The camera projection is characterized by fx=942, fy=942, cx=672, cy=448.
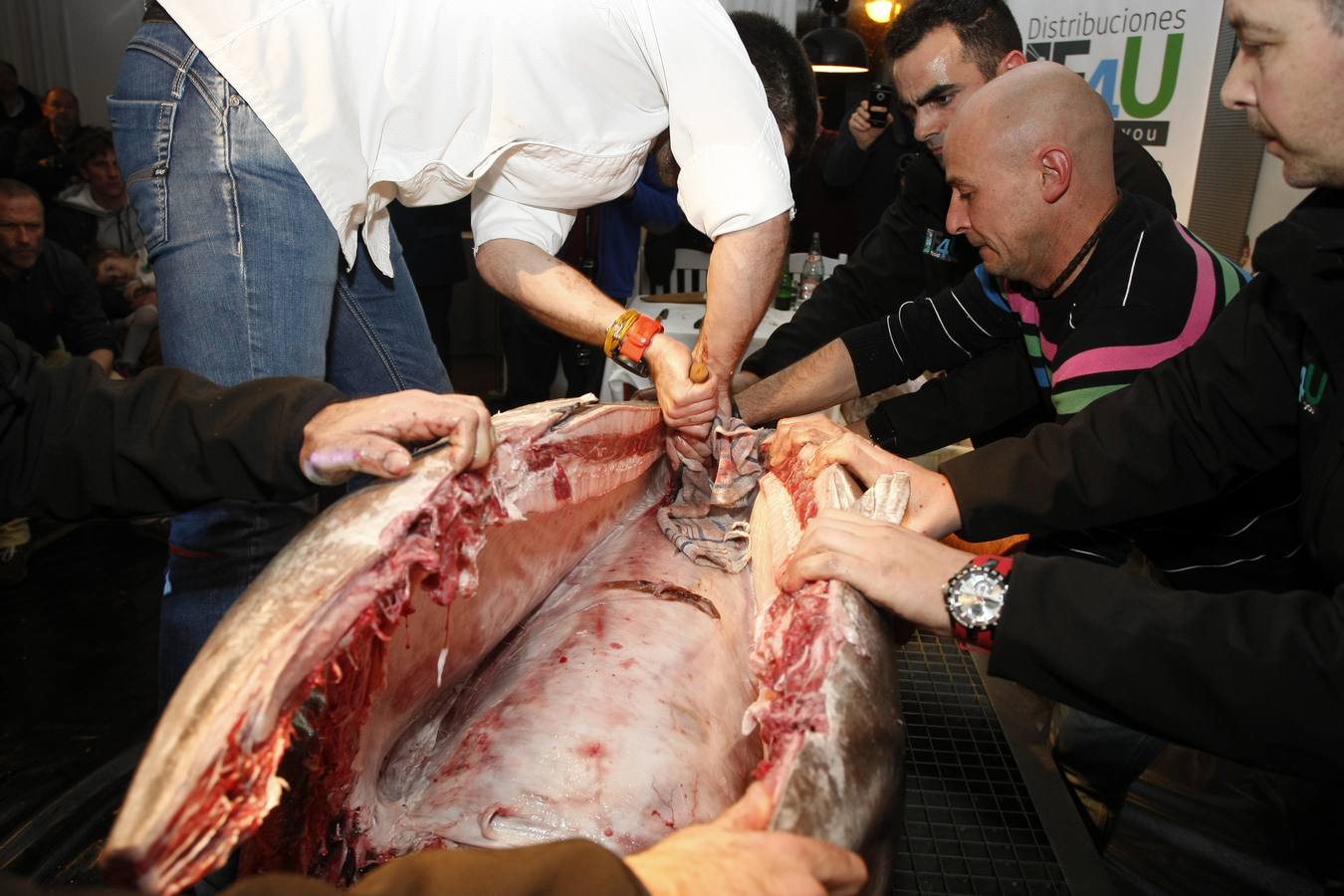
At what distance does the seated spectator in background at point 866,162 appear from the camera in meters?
5.19

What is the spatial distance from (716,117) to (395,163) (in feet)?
2.13

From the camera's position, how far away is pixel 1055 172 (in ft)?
6.65

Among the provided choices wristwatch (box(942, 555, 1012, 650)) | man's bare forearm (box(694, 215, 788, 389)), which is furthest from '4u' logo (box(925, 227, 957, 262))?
wristwatch (box(942, 555, 1012, 650))

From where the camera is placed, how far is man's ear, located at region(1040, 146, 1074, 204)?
2018 millimetres

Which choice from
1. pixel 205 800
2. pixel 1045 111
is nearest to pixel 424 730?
pixel 205 800

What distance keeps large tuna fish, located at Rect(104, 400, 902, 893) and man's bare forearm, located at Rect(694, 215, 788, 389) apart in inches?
17.2

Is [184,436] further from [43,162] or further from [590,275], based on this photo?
[43,162]

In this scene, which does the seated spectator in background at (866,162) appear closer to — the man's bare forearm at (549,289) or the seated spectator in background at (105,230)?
the man's bare forearm at (549,289)

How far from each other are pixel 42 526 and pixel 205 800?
3783 mm

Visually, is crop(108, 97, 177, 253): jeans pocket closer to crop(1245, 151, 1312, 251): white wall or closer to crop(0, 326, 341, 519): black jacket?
crop(0, 326, 341, 519): black jacket

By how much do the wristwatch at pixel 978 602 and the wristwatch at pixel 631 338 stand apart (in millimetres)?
1003

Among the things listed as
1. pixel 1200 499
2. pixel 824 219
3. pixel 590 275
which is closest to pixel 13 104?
pixel 590 275

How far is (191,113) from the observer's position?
161 cm

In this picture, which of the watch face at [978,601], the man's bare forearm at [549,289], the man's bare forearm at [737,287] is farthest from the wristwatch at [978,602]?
the man's bare forearm at [549,289]
